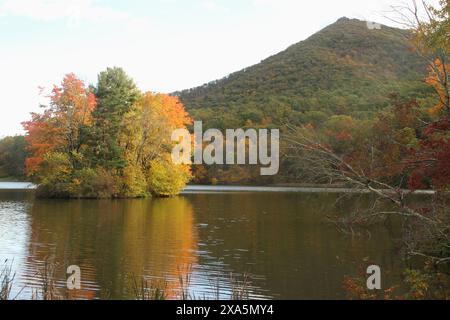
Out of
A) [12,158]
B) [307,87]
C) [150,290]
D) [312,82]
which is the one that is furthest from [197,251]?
[12,158]

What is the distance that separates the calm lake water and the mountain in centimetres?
2240

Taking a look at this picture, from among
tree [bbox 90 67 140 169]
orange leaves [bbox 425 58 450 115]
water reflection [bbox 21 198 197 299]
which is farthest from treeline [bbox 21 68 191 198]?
orange leaves [bbox 425 58 450 115]

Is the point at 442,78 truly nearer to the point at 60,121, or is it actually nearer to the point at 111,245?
the point at 111,245

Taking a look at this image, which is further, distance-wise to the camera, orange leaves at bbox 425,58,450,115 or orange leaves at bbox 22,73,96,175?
orange leaves at bbox 22,73,96,175

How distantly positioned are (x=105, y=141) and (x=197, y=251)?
26.8m

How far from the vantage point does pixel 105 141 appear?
1609 inches

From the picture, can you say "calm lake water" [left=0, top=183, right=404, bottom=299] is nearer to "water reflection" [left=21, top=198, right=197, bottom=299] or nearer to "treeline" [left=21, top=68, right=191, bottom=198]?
"water reflection" [left=21, top=198, right=197, bottom=299]

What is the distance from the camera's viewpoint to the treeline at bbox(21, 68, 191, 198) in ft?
127

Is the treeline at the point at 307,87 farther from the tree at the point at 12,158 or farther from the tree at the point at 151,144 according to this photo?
the tree at the point at 12,158

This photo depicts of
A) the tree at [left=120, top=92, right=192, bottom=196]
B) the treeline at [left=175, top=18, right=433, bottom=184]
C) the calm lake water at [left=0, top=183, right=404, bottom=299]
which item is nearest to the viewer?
the calm lake water at [left=0, top=183, right=404, bottom=299]

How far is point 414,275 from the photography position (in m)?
8.21

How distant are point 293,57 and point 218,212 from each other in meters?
79.7

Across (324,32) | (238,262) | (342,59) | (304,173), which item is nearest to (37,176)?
(238,262)

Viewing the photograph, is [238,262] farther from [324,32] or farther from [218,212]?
[324,32]
